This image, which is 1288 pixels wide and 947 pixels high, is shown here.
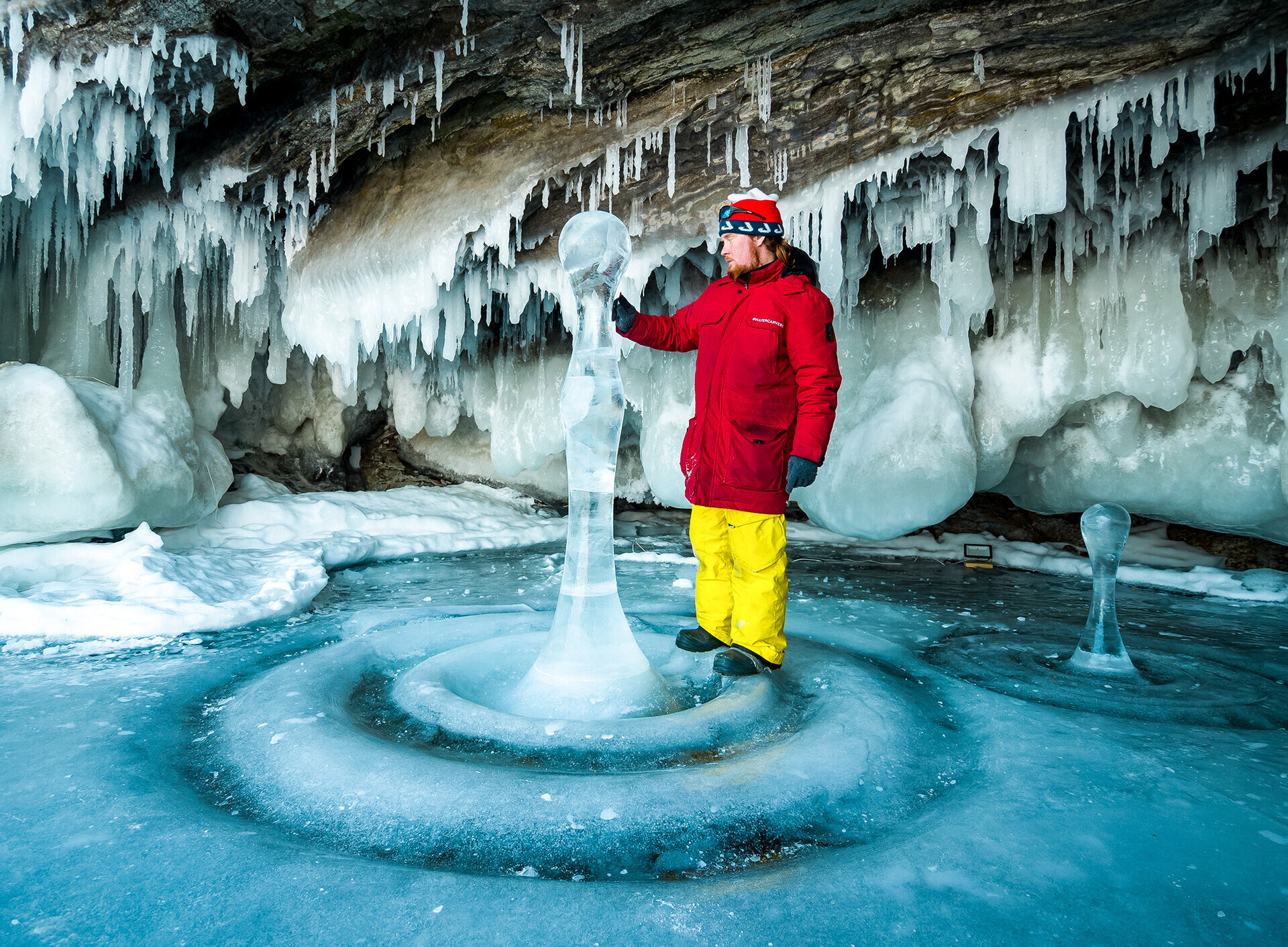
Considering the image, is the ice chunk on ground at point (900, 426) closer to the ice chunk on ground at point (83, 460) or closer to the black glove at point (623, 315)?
the black glove at point (623, 315)

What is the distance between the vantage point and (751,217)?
2.89 metres

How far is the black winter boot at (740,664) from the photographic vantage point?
2682 millimetres

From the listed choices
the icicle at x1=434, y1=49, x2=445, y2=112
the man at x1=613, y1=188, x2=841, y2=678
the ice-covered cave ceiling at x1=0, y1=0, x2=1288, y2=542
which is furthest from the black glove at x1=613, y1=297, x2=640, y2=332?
the icicle at x1=434, y1=49, x2=445, y2=112

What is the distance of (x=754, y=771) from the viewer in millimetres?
1914

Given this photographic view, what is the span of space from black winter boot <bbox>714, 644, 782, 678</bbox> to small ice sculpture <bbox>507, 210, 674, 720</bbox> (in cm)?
26

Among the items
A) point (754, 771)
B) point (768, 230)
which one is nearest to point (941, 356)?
point (768, 230)

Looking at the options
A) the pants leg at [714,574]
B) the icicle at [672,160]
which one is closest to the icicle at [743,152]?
the icicle at [672,160]

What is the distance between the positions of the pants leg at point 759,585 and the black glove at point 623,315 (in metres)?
0.82

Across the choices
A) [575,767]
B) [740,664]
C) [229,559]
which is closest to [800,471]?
[740,664]

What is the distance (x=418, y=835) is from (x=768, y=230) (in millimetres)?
2337

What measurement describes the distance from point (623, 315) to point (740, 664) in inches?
53.2

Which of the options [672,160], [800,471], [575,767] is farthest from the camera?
[672,160]

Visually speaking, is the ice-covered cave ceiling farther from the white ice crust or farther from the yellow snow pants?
the yellow snow pants

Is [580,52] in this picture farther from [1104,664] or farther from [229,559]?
[229,559]
